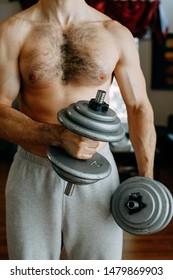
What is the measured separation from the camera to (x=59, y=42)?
33.2 inches

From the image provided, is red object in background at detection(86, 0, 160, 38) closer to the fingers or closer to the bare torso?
the bare torso

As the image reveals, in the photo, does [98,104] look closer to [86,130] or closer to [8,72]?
[86,130]

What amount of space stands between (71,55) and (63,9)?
0.11 m

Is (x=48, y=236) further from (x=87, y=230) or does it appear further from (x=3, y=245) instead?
(x=3, y=245)

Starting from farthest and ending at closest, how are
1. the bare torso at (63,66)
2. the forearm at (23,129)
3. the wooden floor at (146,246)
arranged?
the wooden floor at (146,246), the bare torso at (63,66), the forearm at (23,129)

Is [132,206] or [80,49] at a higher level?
[80,49]

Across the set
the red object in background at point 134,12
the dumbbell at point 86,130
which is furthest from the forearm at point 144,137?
the red object in background at point 134,12

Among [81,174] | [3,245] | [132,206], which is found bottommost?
[3,245]

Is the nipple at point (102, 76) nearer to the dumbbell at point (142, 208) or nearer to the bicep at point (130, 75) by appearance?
the bicep at point (130, 75)

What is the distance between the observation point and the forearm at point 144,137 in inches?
35.5

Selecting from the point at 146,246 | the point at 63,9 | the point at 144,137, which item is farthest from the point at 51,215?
the point at 146,246
